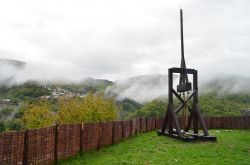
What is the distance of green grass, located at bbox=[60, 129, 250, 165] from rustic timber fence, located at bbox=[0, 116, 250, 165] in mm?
474

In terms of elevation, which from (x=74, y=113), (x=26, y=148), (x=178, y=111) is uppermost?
(x=178, y=111)

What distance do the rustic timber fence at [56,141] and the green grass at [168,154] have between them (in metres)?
0.47

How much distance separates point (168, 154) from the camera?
1695 cm

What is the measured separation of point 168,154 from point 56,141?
5.70m

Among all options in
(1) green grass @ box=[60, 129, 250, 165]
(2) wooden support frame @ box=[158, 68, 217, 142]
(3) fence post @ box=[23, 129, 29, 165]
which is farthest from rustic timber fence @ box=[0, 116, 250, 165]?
(2) wooden support frame @ box=[158, 68, 217, 142]

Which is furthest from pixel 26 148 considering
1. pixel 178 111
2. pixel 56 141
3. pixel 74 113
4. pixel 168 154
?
pixel 74 113

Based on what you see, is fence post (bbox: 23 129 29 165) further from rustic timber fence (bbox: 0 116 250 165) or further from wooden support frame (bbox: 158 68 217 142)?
wooden support frame (bbox: 158 68 217 142)

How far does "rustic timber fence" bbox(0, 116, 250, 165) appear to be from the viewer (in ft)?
36.6

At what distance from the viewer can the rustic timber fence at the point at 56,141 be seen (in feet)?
36.6

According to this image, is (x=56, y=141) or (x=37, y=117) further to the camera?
(x=37, y=117)

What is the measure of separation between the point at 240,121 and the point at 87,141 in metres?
27.7

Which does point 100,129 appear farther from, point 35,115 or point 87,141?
point 35,115

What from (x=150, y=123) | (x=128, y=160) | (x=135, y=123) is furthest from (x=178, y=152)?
(x=150, y=123)

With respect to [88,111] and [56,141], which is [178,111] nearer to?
[56,141]
